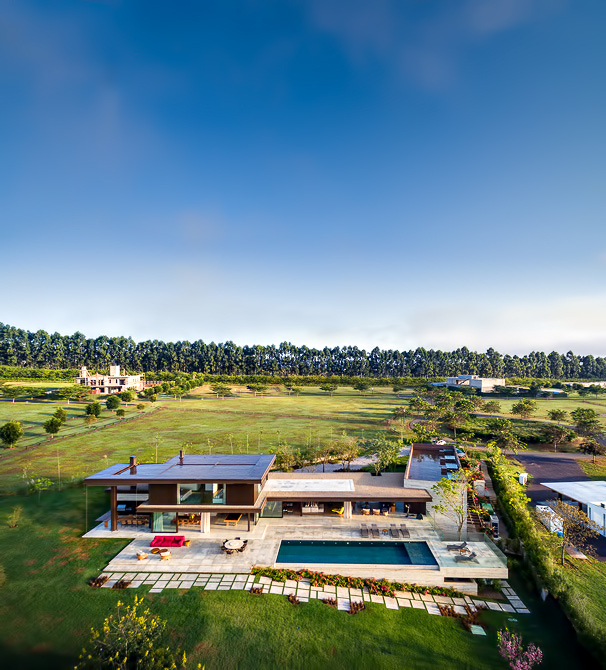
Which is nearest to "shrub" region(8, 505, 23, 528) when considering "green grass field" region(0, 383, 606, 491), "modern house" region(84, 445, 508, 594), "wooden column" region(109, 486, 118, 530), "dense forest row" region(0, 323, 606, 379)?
"modern house" region(84, 445, 508, 594)

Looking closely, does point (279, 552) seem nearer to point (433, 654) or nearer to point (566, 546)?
point (433, 654)

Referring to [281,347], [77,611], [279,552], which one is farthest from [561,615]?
[281,347]

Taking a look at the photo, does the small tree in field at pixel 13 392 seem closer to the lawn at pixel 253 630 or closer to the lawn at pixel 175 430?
the lawn at pixel 175 430

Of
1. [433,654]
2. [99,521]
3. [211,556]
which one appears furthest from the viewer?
[99,521]

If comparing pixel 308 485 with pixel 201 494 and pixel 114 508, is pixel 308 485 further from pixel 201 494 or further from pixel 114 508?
pixel 114 508

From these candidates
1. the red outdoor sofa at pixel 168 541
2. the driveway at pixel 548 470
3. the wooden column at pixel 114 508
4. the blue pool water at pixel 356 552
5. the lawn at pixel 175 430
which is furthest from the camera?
the lawn at pixel 175 430

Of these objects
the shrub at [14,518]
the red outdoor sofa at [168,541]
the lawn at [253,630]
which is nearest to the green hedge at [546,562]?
the lawn at [253,630]
